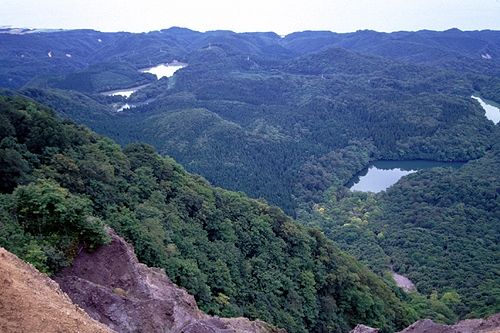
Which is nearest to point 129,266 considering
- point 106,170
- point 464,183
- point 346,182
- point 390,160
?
point 106,170

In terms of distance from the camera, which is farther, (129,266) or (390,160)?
(390,160)

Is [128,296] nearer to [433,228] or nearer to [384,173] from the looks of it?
[433,228]

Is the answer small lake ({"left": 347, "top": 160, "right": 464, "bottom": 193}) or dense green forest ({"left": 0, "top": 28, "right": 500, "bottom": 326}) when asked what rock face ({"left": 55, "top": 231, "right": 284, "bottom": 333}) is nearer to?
dense green forest ({"left": 0, "top": 28, "right": 500, "bottom": 326})

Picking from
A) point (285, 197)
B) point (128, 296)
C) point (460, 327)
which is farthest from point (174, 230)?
point (285, 197)

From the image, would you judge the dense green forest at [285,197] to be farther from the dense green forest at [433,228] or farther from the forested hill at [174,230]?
the dense green forest at [433,228]

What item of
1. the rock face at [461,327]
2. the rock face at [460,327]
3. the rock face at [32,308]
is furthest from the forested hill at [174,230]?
the rock face at [461,327]

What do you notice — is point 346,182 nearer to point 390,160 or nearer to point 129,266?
point 390,160
